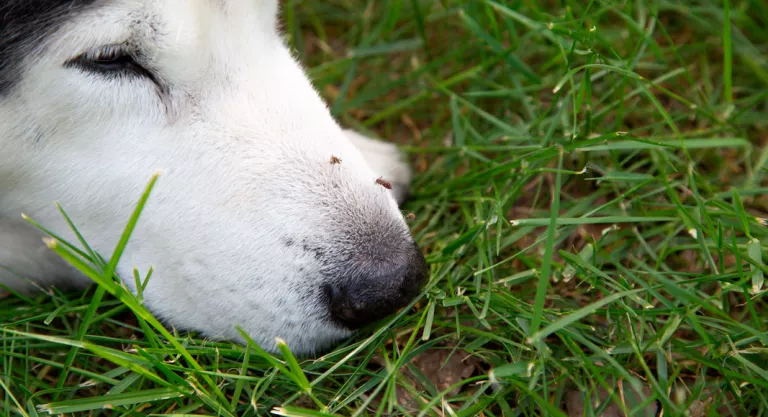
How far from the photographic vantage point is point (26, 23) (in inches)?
78.2

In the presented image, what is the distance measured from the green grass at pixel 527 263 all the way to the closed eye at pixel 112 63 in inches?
21.9

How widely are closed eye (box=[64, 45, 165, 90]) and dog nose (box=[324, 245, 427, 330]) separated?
0.83 metres

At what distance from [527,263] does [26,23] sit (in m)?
1.80

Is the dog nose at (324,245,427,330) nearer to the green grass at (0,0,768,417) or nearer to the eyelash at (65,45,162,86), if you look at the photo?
the green grass at (0,0,768,417)

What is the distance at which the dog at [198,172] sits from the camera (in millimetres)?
2035

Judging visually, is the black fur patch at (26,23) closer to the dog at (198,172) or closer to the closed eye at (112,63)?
the dog at (198,172)

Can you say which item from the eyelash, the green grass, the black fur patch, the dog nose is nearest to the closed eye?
the eyelash

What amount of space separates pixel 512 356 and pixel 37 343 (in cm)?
156

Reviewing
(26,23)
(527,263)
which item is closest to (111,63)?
(26,23)

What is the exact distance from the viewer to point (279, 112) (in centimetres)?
221

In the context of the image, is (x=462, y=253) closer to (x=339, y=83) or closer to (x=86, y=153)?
(x=86, y=153)

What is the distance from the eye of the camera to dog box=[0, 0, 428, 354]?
204 cm

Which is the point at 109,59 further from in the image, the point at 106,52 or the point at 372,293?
the point at 372,293

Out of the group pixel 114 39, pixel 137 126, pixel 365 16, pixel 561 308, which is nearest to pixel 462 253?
pixel 561 308
